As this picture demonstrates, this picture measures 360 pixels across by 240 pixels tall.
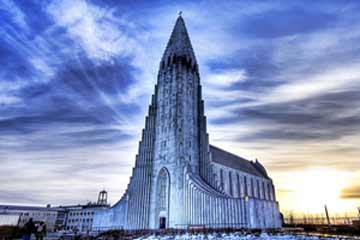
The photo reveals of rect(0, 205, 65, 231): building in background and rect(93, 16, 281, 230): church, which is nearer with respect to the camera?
rect(93, 16, 281, 230): church

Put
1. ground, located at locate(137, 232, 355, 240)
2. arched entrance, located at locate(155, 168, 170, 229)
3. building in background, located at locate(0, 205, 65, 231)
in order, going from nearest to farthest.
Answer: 1. ground, located at locate(137, 232, 355, 240)
2. arched entrance, located at locate(155, 168, 170, 229)
3. building in background, located at locate(0, 205, 65, 231)

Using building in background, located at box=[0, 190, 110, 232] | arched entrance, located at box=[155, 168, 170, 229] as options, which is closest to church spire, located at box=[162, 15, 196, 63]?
arched entrance, located at box=[155, 168, 170, 229]

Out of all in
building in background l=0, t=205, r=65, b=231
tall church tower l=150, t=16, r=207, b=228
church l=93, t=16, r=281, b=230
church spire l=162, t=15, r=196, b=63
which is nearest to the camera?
church l=93, t=16, r=281, b=230

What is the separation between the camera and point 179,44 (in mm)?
40562

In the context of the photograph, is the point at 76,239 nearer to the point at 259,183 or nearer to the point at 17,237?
the point at 17,237

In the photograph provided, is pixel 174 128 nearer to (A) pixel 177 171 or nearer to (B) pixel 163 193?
(A) pixel 177 171

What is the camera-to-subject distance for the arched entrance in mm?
31406

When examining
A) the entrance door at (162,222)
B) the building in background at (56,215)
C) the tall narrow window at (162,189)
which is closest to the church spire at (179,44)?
the tall narrow window at (162,189)

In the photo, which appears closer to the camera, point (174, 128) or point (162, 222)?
point (162, 222)

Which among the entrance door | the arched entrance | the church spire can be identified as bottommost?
the entrance door

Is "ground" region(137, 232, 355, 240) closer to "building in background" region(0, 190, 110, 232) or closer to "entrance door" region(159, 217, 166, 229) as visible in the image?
"entrance door" region(159, 217, 166, 229)

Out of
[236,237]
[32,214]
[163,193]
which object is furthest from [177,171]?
[32,214]

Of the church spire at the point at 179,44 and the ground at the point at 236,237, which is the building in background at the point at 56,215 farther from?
the ground at the point at 236,237

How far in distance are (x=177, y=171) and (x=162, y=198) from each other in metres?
4.44
